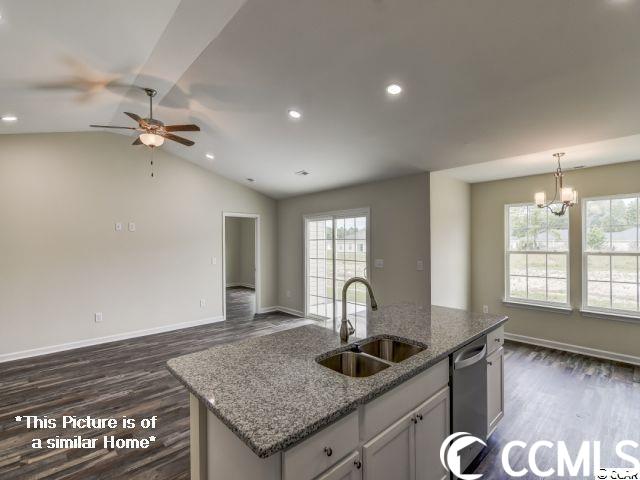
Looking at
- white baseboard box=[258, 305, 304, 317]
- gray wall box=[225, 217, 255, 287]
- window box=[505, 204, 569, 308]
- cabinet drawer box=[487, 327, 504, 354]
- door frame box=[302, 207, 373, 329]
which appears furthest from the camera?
gray wall box=[225, 217, 255, 287]

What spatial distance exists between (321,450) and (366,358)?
723 millimetres

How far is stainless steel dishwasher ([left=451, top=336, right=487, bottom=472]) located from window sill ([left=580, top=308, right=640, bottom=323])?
10.3ft

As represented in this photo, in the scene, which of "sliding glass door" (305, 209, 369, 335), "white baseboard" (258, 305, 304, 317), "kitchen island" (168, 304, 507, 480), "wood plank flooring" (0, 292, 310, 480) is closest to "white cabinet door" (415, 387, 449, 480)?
"kitchen island" (168, 304, 507, 480)

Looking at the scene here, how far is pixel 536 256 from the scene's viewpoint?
15.3 feet

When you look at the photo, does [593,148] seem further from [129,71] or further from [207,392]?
[129,71]

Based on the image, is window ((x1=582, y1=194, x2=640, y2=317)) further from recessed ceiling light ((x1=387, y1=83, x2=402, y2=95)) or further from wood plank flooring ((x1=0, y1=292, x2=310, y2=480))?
wood plank flooring ((x1=0, y1=292, x2=310, y2=480))

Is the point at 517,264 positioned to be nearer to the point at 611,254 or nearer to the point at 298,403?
the point at 611,254

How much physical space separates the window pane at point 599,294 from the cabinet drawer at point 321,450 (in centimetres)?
460

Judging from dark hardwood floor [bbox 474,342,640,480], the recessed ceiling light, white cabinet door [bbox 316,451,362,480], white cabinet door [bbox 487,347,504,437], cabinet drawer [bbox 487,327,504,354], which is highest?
the recessed ceiling light

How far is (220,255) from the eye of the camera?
6043 millimetres

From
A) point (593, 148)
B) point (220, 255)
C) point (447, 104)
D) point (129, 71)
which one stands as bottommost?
point (220, 255)

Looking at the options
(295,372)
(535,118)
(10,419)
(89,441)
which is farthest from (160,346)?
(535,118)

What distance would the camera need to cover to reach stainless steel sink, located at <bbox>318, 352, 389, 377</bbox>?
1.77m

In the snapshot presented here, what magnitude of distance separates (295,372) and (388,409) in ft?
1.51
